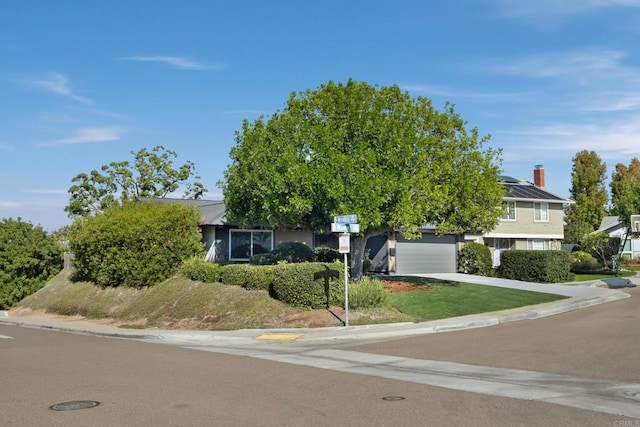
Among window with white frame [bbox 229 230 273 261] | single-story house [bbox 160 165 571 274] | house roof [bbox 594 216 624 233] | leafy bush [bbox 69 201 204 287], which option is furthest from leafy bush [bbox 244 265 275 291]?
house roof [bbox 594 216 624 233]

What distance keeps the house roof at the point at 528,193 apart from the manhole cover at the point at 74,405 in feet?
130

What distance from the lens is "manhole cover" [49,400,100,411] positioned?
28.3 ft

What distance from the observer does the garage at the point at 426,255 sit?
39062mm

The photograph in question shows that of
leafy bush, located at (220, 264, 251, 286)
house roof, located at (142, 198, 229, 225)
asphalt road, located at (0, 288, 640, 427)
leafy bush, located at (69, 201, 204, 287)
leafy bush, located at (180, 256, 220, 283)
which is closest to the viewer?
asphalt road, located at (0, 288, 640, 427)

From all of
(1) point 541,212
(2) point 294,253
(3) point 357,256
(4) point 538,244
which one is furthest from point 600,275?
(3) point 357,256

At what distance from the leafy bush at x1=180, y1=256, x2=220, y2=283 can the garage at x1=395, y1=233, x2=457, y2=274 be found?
1573 cm

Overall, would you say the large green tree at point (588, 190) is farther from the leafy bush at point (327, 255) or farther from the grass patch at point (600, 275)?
the leafy bush at point (327, 255)

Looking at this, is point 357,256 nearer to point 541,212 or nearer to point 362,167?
point 362,167

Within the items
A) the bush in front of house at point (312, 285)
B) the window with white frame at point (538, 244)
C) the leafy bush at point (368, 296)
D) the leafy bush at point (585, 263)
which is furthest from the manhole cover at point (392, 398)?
the window with white frame at point (538, 244)

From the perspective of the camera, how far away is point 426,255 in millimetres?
39562

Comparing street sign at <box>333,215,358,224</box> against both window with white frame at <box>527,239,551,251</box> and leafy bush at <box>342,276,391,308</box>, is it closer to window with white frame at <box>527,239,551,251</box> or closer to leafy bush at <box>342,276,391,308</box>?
leafy bush at <box>342,276,391,308</box>

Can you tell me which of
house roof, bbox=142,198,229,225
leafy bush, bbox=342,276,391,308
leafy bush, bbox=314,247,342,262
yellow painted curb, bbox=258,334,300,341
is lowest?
yellow painted curb, bbox=258,334,300,341

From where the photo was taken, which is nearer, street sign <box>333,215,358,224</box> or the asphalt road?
the asphalt road

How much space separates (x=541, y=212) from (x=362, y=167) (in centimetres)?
2913
